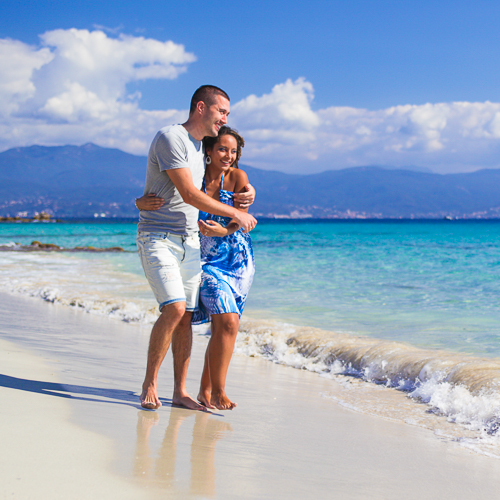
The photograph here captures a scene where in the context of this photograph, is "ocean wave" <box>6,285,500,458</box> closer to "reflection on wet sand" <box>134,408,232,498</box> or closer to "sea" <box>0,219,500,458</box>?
"sea" <box>0,219,500,458</box>

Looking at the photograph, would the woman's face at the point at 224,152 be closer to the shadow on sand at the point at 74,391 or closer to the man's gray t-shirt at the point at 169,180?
the man's gray t-shirt at the point at 169,180

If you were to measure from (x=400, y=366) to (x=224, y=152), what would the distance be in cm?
285

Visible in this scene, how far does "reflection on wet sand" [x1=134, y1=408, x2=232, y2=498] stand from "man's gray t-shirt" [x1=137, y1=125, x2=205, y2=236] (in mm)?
1084

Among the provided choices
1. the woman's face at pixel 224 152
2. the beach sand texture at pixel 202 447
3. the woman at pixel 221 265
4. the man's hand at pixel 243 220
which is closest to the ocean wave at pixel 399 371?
the beach sand texture at pixel 202 447

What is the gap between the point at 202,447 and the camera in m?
A: 2.48

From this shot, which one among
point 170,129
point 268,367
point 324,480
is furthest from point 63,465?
point 268,367

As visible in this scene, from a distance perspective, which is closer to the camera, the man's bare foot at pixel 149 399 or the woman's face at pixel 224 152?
the man's bare foot at pixel 149 399

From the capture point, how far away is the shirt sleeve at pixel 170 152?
2.99 metres

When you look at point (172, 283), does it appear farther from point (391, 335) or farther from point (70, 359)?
point (391, 335)

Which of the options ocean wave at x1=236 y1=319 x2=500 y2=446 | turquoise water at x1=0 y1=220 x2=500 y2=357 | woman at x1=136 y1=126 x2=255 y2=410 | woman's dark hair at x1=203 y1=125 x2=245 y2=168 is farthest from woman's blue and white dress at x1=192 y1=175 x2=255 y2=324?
turquoise water at x1=0 y1=220 x2=500 y2=357

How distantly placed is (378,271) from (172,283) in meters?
13.7

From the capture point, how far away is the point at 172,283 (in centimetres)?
302

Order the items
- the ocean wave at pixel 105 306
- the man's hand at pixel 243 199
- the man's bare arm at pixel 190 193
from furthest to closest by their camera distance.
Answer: the ocean wave at pixel 105 306
the man's hand at pixel 243 199
the man's bare arm at pixel 190 193

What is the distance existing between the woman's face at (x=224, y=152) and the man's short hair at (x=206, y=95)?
24cm
